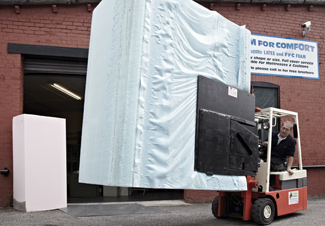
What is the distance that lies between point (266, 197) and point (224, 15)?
5.82 metres

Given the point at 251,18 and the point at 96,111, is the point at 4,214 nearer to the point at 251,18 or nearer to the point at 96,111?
the point at 96,111

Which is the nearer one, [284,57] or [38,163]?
[38,163]

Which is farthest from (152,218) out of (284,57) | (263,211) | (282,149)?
(284,57)

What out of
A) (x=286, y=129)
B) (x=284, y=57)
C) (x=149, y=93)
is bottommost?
(x=286, y=129)

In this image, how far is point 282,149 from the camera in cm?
725

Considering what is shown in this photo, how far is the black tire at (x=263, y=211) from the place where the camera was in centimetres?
640

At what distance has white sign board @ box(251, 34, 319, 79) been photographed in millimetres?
10664

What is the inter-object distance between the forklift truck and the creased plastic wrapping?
1.80 meters

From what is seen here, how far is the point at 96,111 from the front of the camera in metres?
4.71

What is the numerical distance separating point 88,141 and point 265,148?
414cm

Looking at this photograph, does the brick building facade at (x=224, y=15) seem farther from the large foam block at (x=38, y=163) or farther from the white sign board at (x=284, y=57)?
the large foam block at (x=38, y=163)

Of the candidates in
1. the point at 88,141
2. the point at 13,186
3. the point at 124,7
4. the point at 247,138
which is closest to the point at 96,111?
the point at 88,141

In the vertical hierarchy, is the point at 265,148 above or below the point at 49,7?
below

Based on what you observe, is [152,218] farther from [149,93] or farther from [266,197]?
[149,93]
